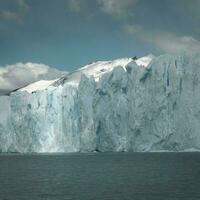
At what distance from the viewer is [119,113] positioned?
135000mm

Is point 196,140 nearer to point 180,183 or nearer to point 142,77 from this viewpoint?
point 142,77

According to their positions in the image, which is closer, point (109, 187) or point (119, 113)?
point (109, 187)

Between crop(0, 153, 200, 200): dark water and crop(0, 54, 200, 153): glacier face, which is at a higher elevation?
crop(0, 54, 200, 153): glacier face

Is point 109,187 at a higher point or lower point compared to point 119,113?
lower

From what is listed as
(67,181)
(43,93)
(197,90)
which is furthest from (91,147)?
(67,181)

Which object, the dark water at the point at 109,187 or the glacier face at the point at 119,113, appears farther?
the glacier face at the point at 119,113

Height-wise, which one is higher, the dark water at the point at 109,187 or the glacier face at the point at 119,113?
the glacier face at the point at 119,113

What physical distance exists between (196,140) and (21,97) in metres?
51.0

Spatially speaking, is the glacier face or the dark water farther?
the glacier face

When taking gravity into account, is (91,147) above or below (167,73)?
below

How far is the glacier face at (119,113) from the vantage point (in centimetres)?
12962

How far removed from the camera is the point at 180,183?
62.0 m

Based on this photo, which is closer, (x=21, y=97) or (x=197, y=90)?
(x=197, y=90)

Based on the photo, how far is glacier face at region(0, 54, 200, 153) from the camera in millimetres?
129625
